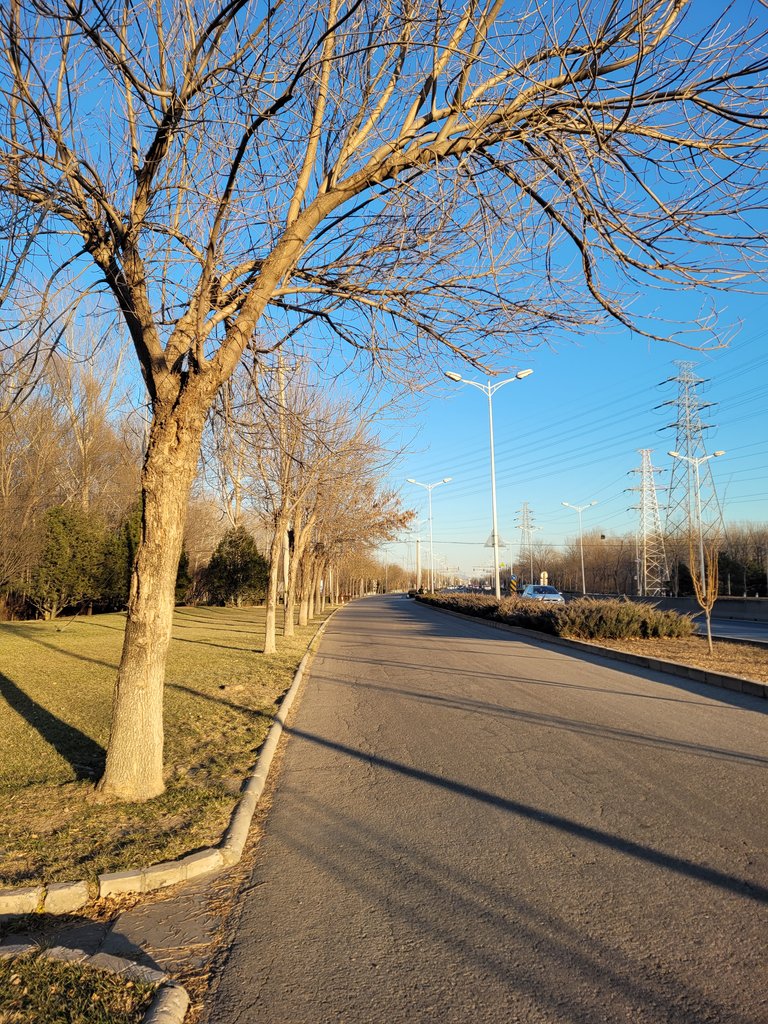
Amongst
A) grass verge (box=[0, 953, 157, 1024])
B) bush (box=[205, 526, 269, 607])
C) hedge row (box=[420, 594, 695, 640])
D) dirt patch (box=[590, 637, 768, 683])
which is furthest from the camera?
bush (box=[205, 526, 269, 607])

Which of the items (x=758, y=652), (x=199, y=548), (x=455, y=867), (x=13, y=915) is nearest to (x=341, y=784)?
(x=455, y=867)

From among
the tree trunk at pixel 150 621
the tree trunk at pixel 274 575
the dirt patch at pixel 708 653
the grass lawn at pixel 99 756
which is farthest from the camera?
the tree trunk at pixel 274 575

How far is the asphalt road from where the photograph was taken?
2.89 meters

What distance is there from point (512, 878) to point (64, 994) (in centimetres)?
234

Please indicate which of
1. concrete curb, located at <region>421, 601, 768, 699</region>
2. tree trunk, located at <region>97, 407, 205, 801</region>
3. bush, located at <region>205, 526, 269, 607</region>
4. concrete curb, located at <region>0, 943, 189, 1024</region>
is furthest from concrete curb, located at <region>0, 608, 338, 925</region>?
bush, located at <region>205, 526, 269, 607</region>

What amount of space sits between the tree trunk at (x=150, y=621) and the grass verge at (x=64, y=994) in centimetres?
242

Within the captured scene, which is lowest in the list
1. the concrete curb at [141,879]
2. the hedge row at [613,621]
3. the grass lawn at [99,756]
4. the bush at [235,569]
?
the concrete curb at [141,879]

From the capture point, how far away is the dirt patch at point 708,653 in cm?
1219

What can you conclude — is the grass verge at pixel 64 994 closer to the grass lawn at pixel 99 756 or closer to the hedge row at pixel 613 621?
the grass lawn at pixel 99 756

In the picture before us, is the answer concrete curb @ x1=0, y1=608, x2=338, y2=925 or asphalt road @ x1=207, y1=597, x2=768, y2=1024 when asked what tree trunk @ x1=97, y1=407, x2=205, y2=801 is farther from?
asphalt road @ x1=207, y1=597, x2=768, y2=1024

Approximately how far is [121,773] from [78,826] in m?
0.65

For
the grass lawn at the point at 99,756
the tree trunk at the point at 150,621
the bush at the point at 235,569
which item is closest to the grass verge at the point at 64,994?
the grass lawn at the point at 99,756

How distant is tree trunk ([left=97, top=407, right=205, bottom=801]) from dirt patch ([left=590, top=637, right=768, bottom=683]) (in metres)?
9.13

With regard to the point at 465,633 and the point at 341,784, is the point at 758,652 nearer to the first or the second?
the point at 465,633
